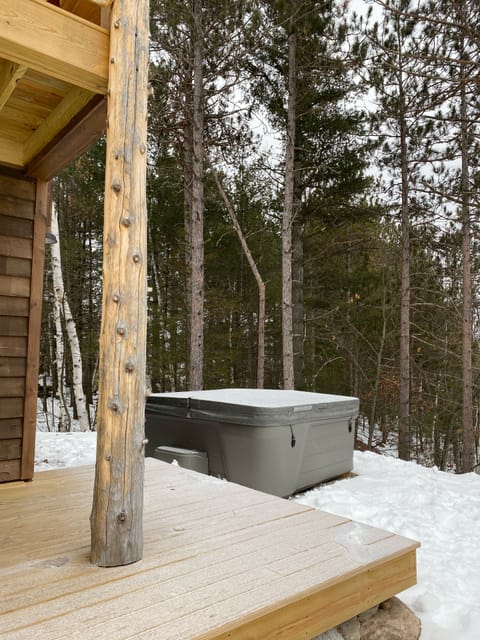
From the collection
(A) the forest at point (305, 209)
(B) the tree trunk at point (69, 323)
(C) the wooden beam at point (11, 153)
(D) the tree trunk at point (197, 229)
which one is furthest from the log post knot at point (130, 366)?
(B) the tree trunk at point (69, 323)

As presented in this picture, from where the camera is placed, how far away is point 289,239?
290 inches

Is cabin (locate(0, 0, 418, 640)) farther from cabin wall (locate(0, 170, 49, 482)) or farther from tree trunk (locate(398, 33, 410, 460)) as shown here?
tree trunk (locate(398, 33, 410, 460))

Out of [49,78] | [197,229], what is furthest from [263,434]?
[197,229]

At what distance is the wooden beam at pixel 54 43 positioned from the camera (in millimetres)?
1401

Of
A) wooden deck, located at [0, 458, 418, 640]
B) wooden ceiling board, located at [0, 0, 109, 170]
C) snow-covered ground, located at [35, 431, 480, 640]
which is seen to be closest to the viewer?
wooden deck, located at [0, 458, 418, 640]

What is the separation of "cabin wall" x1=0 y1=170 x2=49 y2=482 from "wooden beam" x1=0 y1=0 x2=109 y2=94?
1401 mm

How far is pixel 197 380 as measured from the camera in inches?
266

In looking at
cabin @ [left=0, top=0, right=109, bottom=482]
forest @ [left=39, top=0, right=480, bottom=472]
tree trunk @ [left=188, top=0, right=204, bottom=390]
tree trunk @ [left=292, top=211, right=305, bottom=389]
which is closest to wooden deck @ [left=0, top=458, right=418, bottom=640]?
cabin @ [left=0, top=0, right=109, bottom=482]

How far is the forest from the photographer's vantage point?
270 inches

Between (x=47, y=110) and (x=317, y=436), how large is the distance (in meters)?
3.00

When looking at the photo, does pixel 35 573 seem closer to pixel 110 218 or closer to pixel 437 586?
pixel 110 218

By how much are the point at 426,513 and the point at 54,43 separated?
3.61 metres

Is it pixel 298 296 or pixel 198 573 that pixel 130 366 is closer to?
pixel 198 573

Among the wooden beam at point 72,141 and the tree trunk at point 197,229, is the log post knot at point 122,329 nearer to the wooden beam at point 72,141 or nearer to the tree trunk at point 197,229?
the wooden beam at point 72,141
